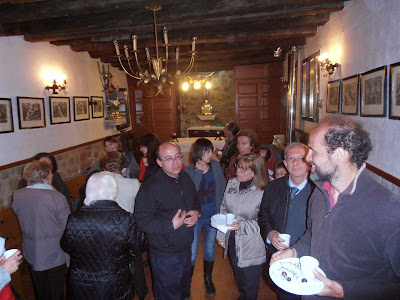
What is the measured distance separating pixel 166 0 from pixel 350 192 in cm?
310

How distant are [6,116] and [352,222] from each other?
15.5ft

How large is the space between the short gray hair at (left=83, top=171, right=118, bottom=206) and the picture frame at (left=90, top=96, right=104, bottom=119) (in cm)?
531

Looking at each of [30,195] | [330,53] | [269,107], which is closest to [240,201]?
[30,195]

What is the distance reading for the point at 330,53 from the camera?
4594 mm

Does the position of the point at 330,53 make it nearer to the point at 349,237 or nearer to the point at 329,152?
the point at 329,152

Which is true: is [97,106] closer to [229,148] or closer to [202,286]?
[229,148]

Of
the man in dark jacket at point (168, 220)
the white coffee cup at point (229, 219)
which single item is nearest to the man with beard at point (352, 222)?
the white coffee cup at point (229, 219)

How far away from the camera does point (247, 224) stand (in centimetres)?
261

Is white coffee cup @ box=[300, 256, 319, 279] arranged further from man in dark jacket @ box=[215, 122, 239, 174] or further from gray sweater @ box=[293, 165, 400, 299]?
man in dark jacket @ box=[215, 122, 239, 174]

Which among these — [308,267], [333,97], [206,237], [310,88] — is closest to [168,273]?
[206,237]

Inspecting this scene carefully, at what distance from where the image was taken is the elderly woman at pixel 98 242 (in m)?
2.09

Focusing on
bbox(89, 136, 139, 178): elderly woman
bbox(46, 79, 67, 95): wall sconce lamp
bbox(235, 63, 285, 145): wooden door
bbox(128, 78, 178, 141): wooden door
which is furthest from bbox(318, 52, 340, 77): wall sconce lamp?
bbox(128, 78, 178, 141): wooden door

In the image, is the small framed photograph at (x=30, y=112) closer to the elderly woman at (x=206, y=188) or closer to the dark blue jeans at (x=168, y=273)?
the elderly woman at (x=206, y=188)

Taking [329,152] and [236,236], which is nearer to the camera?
[329,152]
